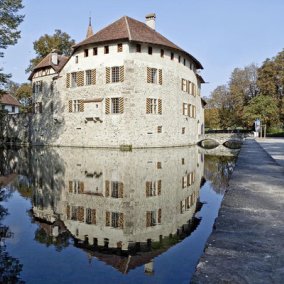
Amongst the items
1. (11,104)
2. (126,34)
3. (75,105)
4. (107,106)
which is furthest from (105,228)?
(11,104)

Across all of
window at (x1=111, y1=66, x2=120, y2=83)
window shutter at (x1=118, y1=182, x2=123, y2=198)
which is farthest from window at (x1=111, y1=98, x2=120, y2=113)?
window shutter at (x1=118, y1=182, x2=123, y2=198)

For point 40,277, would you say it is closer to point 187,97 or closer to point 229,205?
point 229,205

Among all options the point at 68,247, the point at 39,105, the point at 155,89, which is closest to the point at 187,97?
the point at 155,89

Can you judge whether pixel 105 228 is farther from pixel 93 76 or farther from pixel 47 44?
pixel 47 44

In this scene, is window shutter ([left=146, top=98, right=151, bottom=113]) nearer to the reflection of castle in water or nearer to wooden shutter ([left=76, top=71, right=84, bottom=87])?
wooden shutter ([left=76, top=71, right=84, bottom=87])

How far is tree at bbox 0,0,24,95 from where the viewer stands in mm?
27286

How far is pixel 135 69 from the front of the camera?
31234mm

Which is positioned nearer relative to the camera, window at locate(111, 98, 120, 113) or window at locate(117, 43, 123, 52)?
window at locate(117, 43, 123, 52)

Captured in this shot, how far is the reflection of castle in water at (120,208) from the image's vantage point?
19.3 feet

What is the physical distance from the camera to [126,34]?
100 feet

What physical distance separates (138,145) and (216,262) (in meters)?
27.6

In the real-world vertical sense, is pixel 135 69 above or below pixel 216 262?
above

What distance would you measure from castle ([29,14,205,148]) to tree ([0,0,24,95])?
6370mm

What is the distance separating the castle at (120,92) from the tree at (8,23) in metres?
6.37
